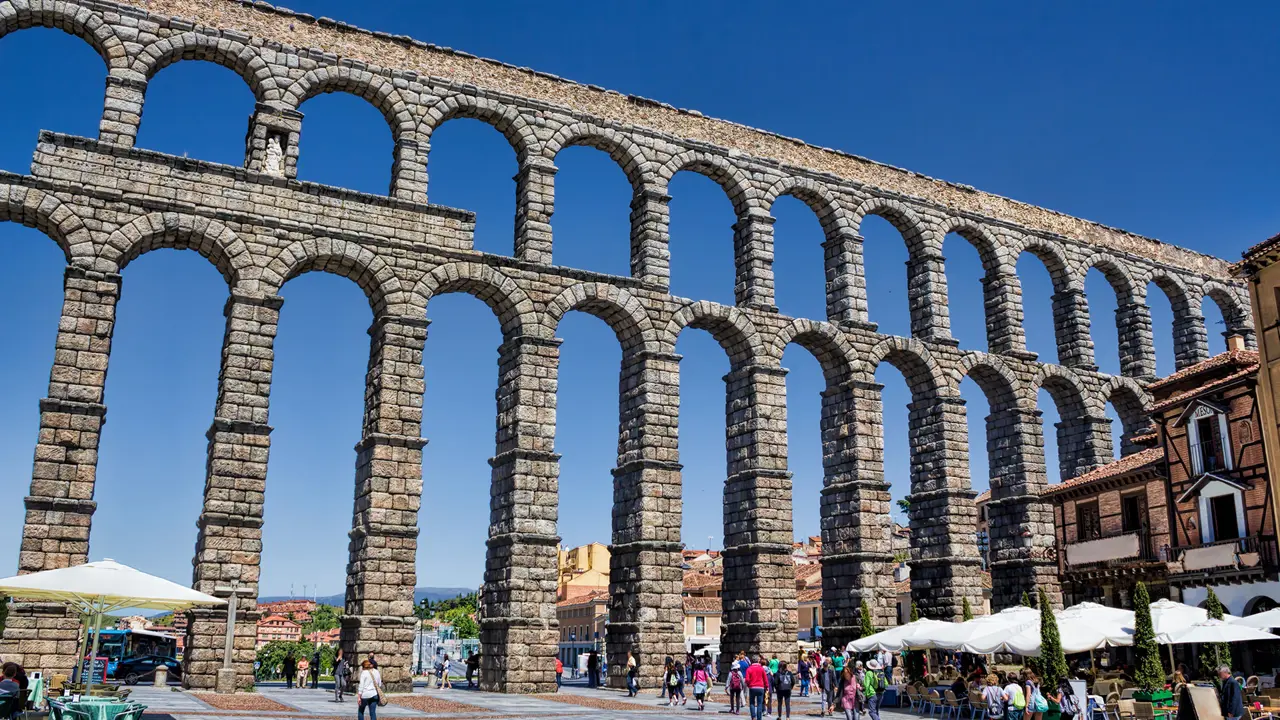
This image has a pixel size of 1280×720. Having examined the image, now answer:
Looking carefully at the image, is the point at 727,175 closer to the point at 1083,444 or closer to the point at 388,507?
the point at 388,507

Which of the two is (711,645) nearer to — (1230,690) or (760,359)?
(760,359)

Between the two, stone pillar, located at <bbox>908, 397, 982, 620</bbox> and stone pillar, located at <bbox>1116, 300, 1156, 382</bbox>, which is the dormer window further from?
stone pillar, located at <bbox>1116, 300, 1156, 382</bbox>

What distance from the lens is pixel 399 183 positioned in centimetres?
2758

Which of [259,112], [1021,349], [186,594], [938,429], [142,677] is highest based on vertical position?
[259,112]

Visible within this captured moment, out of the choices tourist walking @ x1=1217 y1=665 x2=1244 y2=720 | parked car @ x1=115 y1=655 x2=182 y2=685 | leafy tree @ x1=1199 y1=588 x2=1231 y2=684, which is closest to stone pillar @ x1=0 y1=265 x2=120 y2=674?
parked car @ x1=115 y1=655 x2=182 y2=685

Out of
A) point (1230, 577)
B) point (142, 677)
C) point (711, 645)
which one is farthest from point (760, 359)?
point (711, 645)

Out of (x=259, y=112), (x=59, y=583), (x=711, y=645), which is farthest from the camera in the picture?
(x=711, y=645)

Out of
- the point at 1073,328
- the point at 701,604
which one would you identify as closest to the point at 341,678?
the point at 1073,328

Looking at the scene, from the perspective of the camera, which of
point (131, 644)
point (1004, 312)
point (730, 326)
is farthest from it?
point (1004, 312)

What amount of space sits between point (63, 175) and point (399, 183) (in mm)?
7958

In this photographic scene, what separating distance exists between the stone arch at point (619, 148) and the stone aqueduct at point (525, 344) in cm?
7

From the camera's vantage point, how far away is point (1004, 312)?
36094mm

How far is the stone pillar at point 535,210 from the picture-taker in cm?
2867

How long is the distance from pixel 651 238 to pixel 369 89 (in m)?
9.03
